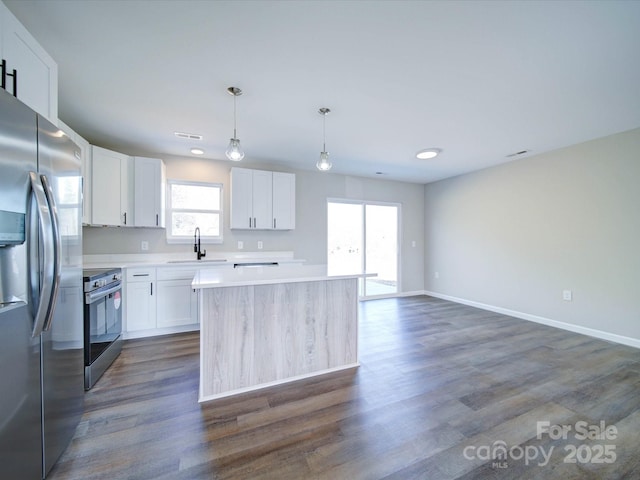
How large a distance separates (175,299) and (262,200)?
190cm

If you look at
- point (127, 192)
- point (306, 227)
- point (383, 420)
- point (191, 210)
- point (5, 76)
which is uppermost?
point (5, 76)

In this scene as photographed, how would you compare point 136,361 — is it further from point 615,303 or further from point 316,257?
point 615,303

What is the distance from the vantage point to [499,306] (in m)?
4.48

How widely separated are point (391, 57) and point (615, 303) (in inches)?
159

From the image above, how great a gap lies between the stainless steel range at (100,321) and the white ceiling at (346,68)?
1707 mm

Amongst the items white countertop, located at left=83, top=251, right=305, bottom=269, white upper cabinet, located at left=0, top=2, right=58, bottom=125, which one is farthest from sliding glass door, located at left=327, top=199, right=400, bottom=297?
white upper cabinet, located at left=0, top=2, right=58, bottom=125

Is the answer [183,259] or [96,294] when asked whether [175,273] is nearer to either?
[183,259]

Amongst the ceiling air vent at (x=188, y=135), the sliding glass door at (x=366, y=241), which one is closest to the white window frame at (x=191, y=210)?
the ceiling air vent at (x=188, y=135)

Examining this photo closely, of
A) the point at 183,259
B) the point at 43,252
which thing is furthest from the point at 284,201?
the point at 43,252

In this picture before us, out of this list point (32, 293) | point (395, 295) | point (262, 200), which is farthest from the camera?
point (395, 295)

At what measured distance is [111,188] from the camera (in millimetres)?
3229

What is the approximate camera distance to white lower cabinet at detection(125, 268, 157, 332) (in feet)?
10.5

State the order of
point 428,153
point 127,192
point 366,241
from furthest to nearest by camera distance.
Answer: point 366,241, point 428,153, point 127,192

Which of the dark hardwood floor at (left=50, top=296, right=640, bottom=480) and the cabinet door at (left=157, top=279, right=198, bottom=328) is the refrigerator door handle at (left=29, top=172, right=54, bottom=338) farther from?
the cabinet door at (left=157, top=279, right=198, bottom=328)
